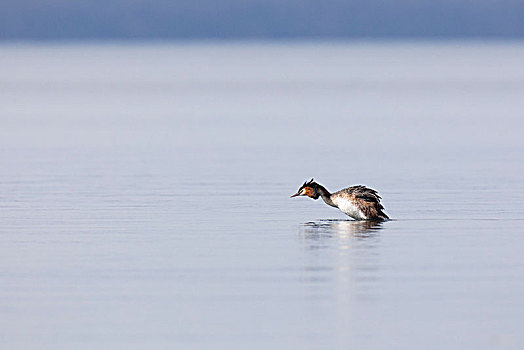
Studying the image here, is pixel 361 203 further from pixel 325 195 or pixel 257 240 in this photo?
pixel 257 240

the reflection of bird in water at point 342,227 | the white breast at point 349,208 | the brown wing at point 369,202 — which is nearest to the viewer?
the reflection of bird in water at point 342,227

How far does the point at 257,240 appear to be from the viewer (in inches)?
646

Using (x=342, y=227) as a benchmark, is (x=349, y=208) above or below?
above

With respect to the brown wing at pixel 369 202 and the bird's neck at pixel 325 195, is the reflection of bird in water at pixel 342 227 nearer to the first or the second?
the brown wing at pixel 369 202

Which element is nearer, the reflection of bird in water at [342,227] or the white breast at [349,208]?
the reflection of bird in water at [342,227]

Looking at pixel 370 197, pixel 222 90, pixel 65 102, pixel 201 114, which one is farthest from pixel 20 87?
pixel 370 197

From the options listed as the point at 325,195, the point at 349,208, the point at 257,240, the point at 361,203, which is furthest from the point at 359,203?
the point at 257,240

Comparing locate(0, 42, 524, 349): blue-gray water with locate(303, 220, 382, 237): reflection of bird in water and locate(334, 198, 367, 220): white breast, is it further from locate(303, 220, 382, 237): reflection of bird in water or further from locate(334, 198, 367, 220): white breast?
locate(334, 198, 367, 220): white breast

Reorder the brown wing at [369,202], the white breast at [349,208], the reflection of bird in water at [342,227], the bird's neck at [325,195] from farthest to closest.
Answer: the bird's neck at [325,195]
the white breast at [349,208]
the brown wing at [369,202]
the reflection of bird in water at [342,227]

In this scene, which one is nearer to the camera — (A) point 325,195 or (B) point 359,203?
(B) point 359,203

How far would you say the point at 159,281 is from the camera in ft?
45.1

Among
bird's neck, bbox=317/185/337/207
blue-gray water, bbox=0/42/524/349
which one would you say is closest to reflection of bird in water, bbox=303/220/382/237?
blue-gray water, bbox=0/42/524/349

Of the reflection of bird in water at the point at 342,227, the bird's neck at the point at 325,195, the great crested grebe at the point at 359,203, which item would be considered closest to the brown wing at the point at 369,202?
the great crested grebe at the point at 359,203

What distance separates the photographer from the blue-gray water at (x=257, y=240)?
1184 cm
